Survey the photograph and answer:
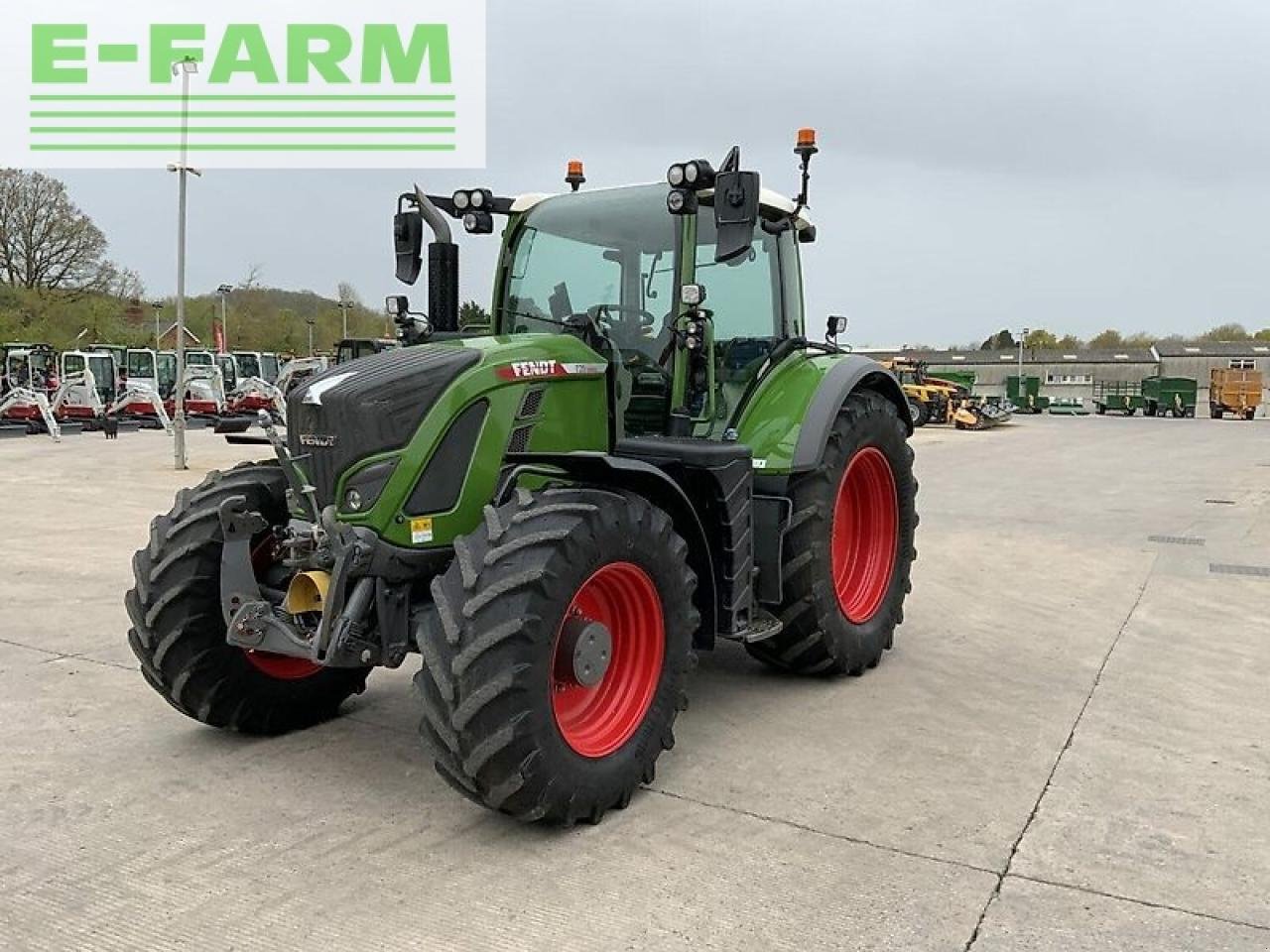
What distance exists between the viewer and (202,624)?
4.01 meters

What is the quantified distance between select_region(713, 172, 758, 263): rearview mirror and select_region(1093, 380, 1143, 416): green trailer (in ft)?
147

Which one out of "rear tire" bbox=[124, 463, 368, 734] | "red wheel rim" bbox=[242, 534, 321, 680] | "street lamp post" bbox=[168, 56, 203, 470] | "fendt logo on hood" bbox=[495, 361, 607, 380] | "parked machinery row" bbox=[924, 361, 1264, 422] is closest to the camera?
"fendt logo on hood" bbox=[495, 361, 607, 380]

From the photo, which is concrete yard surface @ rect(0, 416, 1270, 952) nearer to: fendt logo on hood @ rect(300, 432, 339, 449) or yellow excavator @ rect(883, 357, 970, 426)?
fendt logo on hood @ rect(300, 432, 339, 449)

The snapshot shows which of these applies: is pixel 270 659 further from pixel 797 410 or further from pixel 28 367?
pixel 28 367

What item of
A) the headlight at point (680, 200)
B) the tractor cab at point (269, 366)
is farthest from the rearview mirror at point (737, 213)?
the tractor cab at point (269, 366)

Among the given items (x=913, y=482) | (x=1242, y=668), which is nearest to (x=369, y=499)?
(x=913, y=482)

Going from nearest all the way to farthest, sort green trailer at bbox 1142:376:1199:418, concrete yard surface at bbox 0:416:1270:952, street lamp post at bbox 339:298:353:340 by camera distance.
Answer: concrete yard surface at bbox 0:416:1270:952 → green trailer at bbox 1142:376:1199:418 → street lamp post at bbox 339:298:353:340

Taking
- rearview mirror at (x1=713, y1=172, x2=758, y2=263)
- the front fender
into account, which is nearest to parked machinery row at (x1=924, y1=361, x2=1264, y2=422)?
the front fender

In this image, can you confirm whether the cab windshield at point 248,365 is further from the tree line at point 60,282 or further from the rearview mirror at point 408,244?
the rearview mirror at point 408,244

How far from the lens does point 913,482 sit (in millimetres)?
6055

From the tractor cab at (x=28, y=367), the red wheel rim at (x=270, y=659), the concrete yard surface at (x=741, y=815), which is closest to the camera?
the concrete yard surface at (x=741, y=815)

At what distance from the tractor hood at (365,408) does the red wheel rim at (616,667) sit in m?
0.87

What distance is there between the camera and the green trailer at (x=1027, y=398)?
45.3 metres

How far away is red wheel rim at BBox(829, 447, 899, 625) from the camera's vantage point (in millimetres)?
5750
